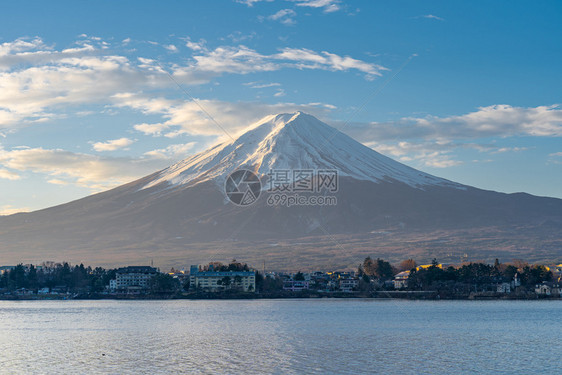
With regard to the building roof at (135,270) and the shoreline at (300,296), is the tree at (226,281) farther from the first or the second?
the building roof at (135,270)

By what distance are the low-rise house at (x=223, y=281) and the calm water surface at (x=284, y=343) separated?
1865 inches

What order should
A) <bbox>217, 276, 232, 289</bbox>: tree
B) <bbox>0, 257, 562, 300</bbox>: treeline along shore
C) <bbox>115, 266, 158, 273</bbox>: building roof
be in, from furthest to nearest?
<bbox>115, 266, 158, 273</bbox>: building roof → <bbox>217, 276, 232, 289</bbox>: tree → <bbox>0, 257, 562, 300</bbox>: treeline along shore

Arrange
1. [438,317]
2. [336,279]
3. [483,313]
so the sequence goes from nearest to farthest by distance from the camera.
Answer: [438,317] < [483,313] < [336,279]

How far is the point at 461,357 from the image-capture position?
4328 cm

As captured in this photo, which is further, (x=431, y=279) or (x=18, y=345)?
(x=431, y=279)

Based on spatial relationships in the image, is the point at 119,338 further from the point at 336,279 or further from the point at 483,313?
the point at 336,279

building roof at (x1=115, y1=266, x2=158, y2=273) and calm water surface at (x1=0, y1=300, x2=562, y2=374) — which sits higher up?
building roof at (x1=115, y1=266, x2=158, y2=273)

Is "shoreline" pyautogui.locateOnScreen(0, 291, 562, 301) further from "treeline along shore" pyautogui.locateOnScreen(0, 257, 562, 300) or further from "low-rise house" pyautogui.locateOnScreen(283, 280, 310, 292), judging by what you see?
"low-rise house" pyautogui.locateOnScreen(283, 280, 310, 292)

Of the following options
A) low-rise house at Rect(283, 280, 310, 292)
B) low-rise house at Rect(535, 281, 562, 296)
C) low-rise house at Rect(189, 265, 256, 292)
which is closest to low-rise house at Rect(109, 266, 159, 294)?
low-rise house at Rect(189, 265, 256, 292)

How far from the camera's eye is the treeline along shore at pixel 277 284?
4798 inches

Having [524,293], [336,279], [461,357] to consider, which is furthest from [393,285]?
[461,357]

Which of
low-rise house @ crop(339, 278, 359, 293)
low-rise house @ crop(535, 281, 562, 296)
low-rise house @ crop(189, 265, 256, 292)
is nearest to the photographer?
low-rise house @ crop(535, 281, 562, 296)

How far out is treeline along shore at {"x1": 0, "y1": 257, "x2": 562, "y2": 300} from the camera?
121875 mm

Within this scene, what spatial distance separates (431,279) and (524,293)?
1448 cm
